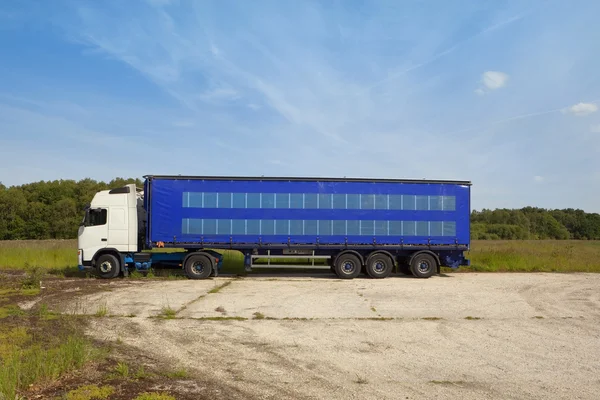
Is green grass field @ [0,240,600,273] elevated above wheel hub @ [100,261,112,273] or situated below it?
below

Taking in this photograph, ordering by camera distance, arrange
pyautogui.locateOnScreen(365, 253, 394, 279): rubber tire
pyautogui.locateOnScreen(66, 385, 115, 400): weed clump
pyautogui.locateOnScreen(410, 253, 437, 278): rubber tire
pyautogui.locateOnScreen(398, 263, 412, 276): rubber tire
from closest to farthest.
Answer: pyautogui.locateOnScreen(66, 385, 115, 400): weed clump → pyautogui.locateOnScreen(365, 253, 394, 279): rubber tire → pyautogui.locateOnScreen(410, 253, 437, 278): rubber tire → pyautogui.locateOnScreen(398, 263, 412, 276): rubber tire

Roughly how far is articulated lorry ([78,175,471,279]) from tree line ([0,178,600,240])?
40.3 meters

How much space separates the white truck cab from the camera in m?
17.7

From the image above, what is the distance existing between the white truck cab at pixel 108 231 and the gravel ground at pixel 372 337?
2.94m

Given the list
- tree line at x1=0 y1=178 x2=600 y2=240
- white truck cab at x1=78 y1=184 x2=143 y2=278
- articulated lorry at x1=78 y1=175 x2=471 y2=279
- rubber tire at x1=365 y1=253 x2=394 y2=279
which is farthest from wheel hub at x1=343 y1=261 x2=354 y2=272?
tree line at x1=0 y1=178 x2=600 y2=240

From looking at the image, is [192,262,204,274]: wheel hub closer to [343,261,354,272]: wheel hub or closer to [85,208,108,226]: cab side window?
[85,208,108,226]: cab side window

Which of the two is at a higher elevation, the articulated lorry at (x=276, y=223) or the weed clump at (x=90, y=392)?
the articulated lorry at (x=276, y=223)

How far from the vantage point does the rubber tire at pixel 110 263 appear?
57.9ft

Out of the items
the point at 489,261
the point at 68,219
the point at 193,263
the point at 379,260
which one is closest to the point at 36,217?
the point at 68,219

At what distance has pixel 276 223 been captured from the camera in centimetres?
1788

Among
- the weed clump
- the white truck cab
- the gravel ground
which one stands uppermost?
the white truck cab

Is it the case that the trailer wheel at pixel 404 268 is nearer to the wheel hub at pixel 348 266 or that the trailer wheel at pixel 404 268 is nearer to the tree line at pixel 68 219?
the wheel hub at pixel 348 266

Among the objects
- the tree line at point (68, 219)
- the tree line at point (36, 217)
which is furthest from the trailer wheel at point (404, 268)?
the tree line at point (36, 217)

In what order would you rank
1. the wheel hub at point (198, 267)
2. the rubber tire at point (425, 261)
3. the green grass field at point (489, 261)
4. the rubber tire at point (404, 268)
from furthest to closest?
the green grass field at point (489, 261) < the rubber tire at point (404, 268) < the rubber tire at point (425, 261) < the wheel hub at point (198, 267)
